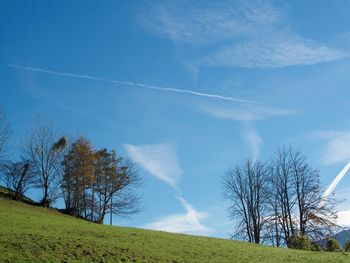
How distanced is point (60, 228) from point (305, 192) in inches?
1545

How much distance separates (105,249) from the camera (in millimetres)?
25250

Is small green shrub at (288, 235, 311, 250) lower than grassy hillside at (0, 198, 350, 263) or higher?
higher

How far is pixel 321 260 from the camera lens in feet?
103

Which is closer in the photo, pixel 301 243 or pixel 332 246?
pixel 301 243

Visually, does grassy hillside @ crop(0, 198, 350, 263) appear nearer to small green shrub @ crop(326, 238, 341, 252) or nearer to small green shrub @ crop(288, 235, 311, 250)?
small green shrub @ crop(288, 235, 311, 250)

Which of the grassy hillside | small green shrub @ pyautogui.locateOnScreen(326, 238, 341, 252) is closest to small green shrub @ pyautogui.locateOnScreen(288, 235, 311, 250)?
small green shrub @ pyautogui.locateOnScreen(326, 238, 341, 252)

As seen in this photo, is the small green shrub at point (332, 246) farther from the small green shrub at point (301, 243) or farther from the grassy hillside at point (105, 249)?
the grassy hillside at point (105, 249)

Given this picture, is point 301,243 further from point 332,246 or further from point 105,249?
point 105,249

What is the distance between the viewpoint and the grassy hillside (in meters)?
22.3

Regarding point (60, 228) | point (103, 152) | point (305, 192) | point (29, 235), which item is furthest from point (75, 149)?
point (29, 235)

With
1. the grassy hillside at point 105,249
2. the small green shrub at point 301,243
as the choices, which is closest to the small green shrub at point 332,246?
the small green shrub at point 301,243

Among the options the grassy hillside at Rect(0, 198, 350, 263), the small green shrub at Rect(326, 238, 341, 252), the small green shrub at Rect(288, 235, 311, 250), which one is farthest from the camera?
the small green shrub at Rect(326, 238, 341, 252)

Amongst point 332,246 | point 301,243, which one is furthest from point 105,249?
point 332,246

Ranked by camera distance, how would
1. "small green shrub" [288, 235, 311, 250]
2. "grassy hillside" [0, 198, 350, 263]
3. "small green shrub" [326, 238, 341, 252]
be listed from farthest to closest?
1. "small green shrub" [326, 238, 341, 252]
2. "small green shrub" [288, 235, 311, 250]
3. "grassy hillside" [0, 198, 350, 263]
